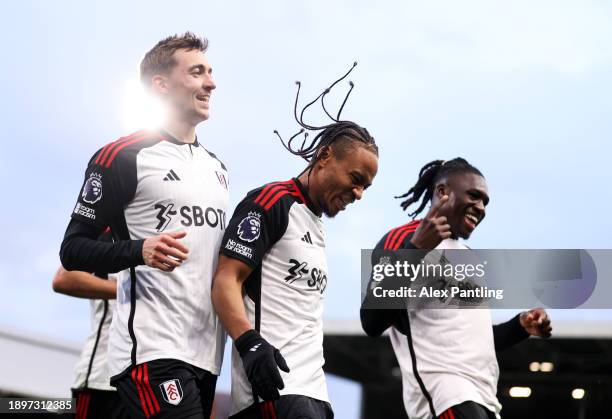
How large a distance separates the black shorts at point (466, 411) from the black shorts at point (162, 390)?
1.73 m

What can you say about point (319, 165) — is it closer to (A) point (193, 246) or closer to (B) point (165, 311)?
(A) point (193, 246)

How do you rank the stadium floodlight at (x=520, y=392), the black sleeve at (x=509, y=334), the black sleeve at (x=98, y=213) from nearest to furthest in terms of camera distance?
1. the black sleeve at (x=98, y=213)
2. the black sleeve at (x=509, y=334)
3. the stadium floodlight at (x=520, y=392)

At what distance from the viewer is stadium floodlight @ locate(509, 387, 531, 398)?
27156 mm

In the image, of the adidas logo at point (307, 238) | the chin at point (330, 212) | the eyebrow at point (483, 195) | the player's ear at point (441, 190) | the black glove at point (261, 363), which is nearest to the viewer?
the black glove at point (261, 363)

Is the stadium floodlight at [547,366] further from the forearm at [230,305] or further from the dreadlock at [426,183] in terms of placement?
the forearm at [230,305]

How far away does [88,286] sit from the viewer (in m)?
5.88

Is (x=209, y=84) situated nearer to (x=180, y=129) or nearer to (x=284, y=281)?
(x=180, y=129)

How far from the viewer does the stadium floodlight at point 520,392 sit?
2716 centimetres

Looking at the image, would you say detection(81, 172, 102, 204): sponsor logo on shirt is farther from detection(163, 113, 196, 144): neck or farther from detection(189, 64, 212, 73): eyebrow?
detection(189, 64, 212, 73): eyebrow

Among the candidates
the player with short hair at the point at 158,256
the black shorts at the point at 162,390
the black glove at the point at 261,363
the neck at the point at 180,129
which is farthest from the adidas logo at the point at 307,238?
the black shorts at the point at 162,390

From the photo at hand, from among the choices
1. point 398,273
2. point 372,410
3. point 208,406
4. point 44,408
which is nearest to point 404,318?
point 398,273

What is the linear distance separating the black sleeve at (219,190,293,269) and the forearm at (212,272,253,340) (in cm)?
13

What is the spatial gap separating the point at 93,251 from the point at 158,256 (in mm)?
400

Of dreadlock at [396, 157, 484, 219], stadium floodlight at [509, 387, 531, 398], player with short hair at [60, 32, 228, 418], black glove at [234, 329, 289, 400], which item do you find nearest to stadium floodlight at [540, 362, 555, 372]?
stadium floodlight at [509, 387, 531, 398]
